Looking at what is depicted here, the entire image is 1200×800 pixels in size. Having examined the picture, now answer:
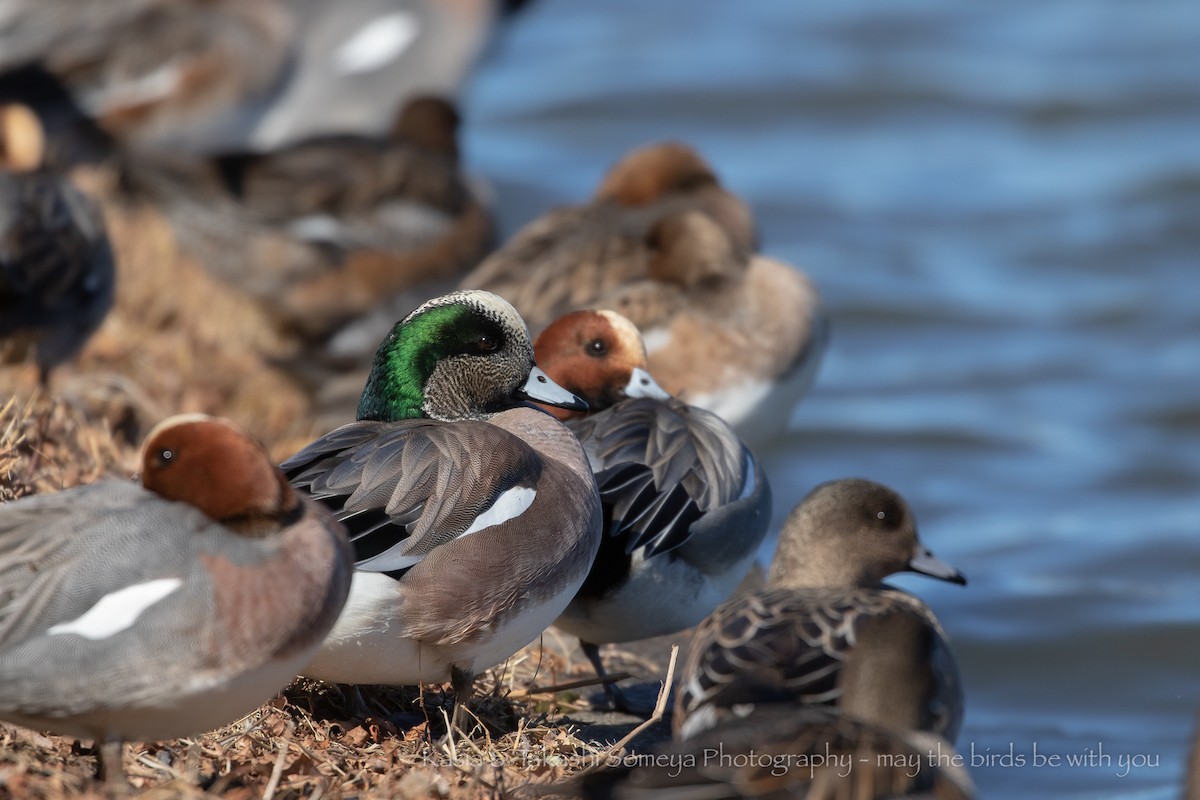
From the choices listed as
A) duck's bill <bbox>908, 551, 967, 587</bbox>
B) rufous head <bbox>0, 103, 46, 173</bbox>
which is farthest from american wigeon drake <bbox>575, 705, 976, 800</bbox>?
rufous head <bbox>0, 103, 46, 173</bbox>

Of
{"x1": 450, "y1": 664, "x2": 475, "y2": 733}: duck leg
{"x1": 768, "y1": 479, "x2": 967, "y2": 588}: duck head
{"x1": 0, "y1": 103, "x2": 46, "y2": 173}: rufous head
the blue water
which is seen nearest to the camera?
{"x1": 450, "y1": 664, "x2": 475, "y2": 733}: duck leg

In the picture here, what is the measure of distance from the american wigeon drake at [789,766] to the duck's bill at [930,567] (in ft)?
3.51

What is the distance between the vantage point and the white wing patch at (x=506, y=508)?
3748 millimetres

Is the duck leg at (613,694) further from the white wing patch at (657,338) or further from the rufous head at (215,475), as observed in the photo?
the white wing patch at (657,338)

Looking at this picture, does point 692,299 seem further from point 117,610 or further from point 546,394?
point 117,610

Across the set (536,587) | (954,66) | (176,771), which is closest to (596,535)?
(536,587)

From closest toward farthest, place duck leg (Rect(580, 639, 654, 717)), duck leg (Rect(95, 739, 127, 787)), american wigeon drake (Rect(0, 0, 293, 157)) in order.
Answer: duck leg (Rect(95, 739, 127, 787)), duck leg (Rect(580, 639, 654, 717)), american wigeon drake (Rect(0, 0, 293, 157))

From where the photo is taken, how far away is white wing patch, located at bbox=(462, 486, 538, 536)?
3.75 metres

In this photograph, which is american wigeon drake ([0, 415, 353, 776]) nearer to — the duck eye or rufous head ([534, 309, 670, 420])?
the duck eye

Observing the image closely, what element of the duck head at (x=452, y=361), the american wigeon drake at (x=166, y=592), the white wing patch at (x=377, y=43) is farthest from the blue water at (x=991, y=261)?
the american wigeon drake at (x=166, y=592)

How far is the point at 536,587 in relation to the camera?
382 cm

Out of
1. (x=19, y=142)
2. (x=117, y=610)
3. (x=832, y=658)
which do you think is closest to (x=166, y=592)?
(x=117, y=610)

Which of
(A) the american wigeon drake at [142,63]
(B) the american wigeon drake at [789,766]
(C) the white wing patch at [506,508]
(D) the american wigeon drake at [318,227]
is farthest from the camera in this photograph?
(A) the american wigeon drake at [142,63]

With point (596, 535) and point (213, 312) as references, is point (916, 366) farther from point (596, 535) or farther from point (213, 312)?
point (596, 535)
